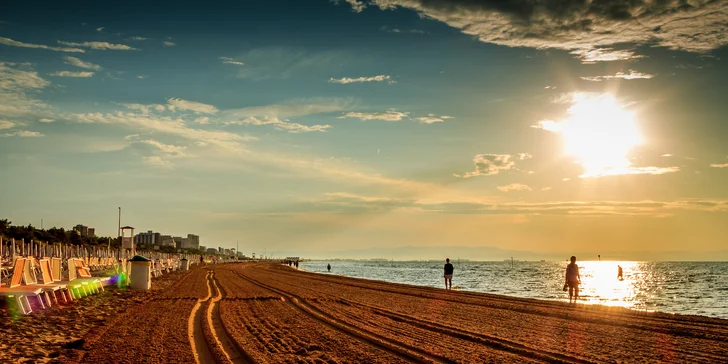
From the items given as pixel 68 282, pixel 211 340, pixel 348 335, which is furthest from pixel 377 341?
pixel 68 282

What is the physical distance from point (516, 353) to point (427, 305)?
10.9 metres

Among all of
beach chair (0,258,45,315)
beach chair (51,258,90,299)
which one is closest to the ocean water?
beach chair (51,258,90,299)

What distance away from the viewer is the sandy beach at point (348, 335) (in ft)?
34.8

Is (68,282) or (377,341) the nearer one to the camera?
(377,341)

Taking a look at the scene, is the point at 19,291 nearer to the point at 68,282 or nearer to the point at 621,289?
the point at 68,282

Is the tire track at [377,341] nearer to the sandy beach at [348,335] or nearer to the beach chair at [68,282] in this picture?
the sandy beach at [348,335]

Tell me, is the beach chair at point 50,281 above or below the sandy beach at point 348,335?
above

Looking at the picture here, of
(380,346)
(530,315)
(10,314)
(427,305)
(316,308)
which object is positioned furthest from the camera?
(427,305)

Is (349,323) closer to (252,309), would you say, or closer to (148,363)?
(252,309)

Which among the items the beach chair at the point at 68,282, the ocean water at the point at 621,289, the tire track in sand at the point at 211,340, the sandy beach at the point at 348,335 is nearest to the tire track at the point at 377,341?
the sandy beach at the point at 348,335

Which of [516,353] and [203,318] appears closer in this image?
[516,353]

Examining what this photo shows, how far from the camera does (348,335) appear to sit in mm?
13273

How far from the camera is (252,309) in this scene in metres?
19.0

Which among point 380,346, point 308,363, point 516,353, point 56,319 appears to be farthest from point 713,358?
point 56,319
